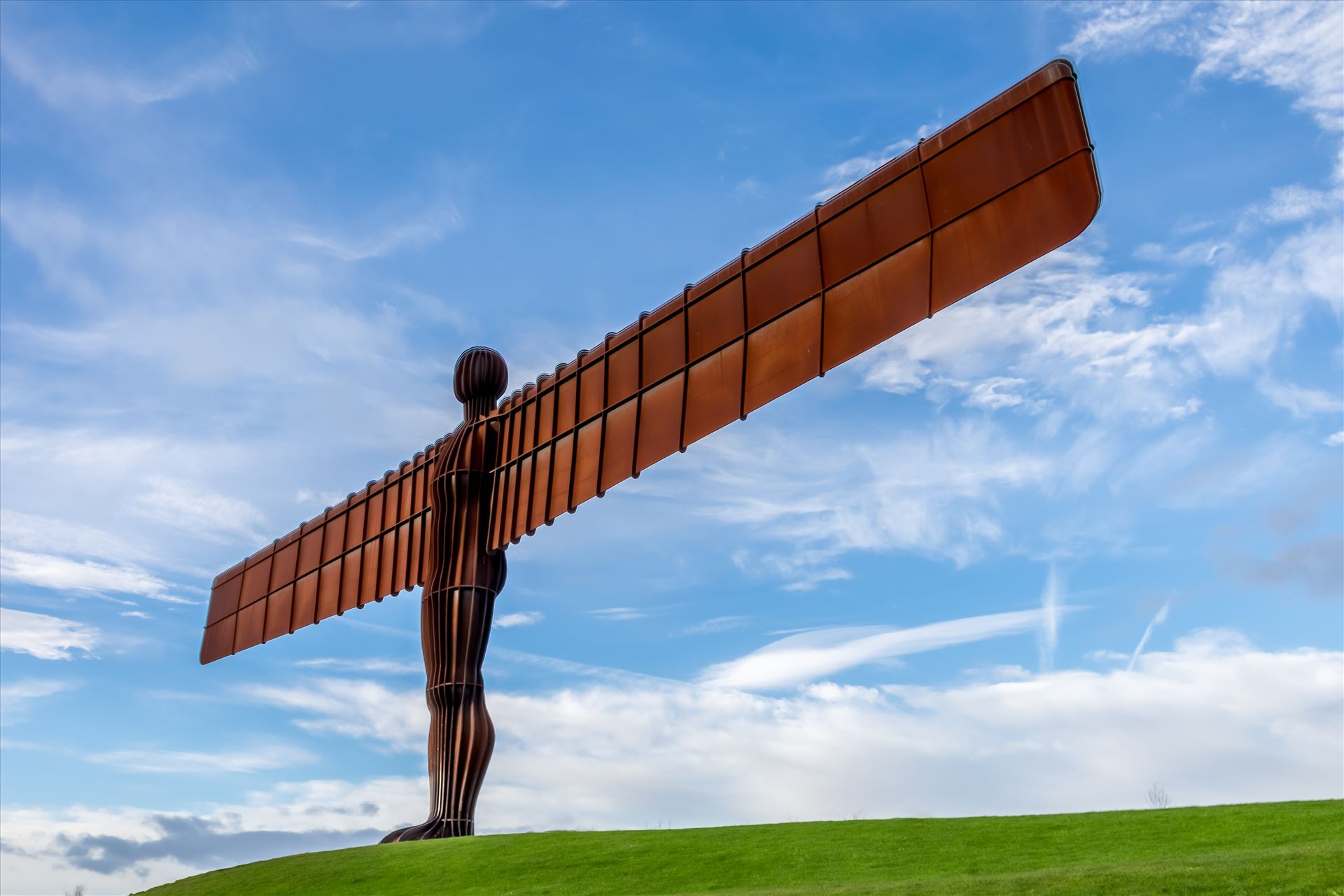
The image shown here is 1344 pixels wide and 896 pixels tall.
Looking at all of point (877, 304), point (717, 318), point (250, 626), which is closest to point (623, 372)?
point (717, 318)

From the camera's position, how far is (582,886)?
1786cm

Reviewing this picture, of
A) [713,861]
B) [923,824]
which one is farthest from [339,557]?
[923,824]

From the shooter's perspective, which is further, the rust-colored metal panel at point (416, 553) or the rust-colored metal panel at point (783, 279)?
the rust-colored metal panel at point (416, 553)

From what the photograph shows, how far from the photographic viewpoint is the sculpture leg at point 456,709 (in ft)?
70.4

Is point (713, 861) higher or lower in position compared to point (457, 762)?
lower

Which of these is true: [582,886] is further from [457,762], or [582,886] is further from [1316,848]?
[1316,848]

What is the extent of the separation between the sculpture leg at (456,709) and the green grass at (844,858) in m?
0.82

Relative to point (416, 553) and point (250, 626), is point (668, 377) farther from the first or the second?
point (250, 626)

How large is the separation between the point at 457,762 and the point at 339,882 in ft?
8.92

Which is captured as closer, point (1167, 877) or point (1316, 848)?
point (1167, 877)

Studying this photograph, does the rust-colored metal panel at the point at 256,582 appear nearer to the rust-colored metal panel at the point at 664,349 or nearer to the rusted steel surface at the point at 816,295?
the rusted steel surface at the point at 816,295

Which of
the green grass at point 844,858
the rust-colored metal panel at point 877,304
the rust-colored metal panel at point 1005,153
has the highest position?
the rust-colored metal panel at point 1005,153

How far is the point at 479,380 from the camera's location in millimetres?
24109

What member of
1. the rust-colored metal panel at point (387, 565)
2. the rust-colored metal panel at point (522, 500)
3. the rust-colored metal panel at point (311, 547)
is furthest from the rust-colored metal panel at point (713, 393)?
the rust-colored metal panel at point (311, 547)
